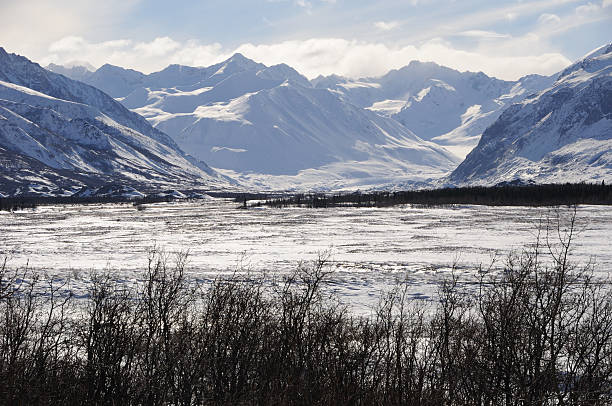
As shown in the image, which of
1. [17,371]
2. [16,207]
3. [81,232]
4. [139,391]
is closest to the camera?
[17,371]

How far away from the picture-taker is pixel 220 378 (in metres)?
16.8

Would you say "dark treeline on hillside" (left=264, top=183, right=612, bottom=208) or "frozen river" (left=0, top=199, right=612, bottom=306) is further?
"dark treeline on hillside" (left=264, top=183, right=612, bottom=208)

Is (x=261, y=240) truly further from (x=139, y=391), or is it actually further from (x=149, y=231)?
(x=139, y=391)

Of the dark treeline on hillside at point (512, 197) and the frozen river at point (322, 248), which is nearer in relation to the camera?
the frozen river at point (322, 248)

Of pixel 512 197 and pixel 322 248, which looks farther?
pixel 512 197

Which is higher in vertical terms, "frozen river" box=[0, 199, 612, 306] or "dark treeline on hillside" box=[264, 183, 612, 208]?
"dark treeline on hillside" box=[264, 183, 612, 208]

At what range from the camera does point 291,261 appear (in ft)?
165

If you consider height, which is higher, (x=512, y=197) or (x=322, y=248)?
(x=512, y=197)

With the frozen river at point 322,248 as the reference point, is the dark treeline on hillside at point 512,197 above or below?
above

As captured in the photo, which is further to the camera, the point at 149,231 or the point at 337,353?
the point at 149,231

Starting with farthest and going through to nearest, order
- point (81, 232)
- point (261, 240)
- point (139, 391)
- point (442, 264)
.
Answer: point (81, 232), point (261, 240), point (442, 264), point (139, 391)

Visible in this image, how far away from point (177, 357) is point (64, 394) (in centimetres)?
317

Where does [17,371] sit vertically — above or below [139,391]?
above

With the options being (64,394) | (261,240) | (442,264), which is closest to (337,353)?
(64,394)
